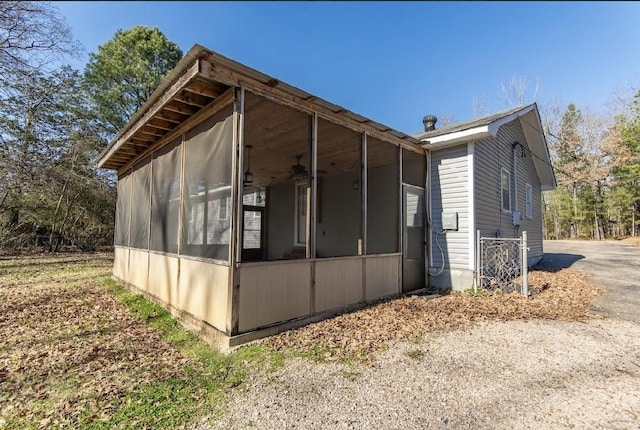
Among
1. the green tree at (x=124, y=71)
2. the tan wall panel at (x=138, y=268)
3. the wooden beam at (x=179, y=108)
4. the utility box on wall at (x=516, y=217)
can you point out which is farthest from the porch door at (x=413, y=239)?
the green tree at (x=124, y=71)

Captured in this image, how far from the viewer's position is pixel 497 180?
7691 mm

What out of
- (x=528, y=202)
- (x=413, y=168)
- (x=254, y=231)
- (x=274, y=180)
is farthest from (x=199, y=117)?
(x=528, y=202)

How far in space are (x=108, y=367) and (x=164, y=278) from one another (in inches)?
84.3

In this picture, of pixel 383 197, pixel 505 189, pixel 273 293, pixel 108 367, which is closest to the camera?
pixel 108 367

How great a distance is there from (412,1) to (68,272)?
10648mm

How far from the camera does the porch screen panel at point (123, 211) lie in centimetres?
755

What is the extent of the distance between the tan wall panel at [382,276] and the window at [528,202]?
6.43 meters

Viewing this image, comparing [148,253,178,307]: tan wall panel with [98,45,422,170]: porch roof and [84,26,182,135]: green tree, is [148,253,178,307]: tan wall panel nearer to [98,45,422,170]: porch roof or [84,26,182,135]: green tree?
[98,45,422,170]: porch roof

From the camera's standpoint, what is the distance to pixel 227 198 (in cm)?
378

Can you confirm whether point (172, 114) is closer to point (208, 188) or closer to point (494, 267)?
point (208, 188)

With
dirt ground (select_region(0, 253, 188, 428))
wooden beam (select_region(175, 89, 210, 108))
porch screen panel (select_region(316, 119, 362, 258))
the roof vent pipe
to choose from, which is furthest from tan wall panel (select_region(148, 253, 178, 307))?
the roof vent pipe

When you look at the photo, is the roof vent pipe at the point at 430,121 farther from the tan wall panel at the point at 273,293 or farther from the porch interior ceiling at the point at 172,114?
the porch interior ceiling at the point at 172,114

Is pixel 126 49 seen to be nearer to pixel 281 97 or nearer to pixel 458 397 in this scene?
pixel 281 97

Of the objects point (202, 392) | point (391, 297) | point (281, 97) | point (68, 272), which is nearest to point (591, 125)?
point (391, 297)
